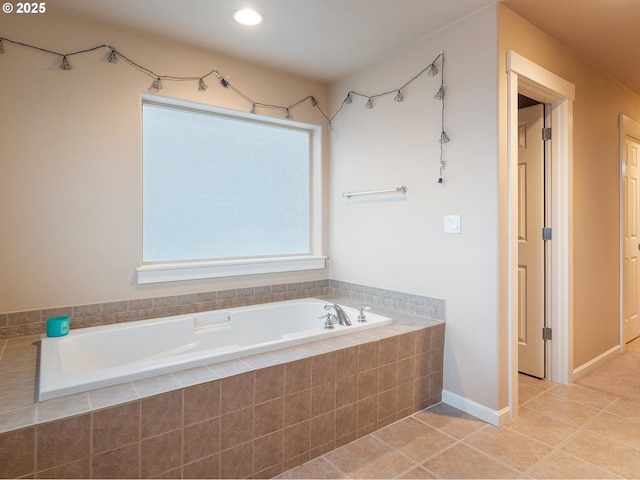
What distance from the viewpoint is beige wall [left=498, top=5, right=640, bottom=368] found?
267 cm

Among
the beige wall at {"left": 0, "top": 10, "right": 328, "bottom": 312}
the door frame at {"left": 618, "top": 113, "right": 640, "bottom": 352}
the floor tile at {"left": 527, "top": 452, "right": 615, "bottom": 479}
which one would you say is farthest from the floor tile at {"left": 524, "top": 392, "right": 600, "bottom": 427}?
the beige wall at {"left": 0, "top": 10, "right": 328, "bottom": 312}

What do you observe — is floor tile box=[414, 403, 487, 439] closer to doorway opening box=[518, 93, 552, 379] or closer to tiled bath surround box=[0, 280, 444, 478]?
tiled bath surround box=[0, 280, 444, 478]

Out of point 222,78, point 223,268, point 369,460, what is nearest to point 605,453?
point 369,460

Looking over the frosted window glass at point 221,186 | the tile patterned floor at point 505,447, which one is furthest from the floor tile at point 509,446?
the frosted window glass at point 221,186

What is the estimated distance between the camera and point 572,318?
2633 millimetres

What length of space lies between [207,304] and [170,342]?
0.40 meters

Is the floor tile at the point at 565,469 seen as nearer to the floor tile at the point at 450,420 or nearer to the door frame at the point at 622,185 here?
the floor tile at the point at 450,420

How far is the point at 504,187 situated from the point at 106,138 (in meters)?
2.38

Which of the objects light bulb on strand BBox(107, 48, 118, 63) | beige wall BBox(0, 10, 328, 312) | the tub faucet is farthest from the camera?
the tub faucet

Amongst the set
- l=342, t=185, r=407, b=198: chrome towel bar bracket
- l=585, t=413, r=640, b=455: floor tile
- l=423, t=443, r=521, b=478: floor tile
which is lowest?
l=423, t=443, r=521, b=478: floor tile

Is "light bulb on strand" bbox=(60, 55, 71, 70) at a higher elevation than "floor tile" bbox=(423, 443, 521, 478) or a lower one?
higher

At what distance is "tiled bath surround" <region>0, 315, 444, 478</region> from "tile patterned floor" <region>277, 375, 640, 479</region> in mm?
108

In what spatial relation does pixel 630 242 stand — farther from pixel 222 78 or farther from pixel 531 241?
pixel 222 78

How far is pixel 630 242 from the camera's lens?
3.46m
